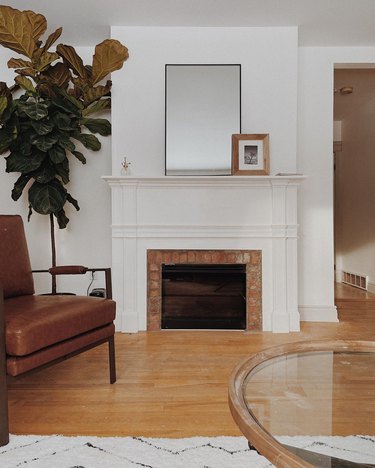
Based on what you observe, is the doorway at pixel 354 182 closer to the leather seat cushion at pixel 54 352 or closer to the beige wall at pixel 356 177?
the beige wall at pixel 356 177

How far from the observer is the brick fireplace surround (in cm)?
348

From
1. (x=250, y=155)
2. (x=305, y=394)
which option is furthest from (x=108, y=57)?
(x=305, y=394)

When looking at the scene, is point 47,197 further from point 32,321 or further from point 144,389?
point 144,389

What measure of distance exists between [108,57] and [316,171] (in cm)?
216

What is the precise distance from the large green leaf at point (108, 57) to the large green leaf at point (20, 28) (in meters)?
0.45

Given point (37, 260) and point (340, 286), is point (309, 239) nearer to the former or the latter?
point (340, 286)

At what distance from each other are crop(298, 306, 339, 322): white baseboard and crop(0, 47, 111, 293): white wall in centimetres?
194

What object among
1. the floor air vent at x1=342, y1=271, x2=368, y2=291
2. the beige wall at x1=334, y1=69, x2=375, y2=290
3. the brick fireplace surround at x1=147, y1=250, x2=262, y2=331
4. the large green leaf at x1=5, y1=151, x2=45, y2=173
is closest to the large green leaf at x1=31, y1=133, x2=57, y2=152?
the large green leaf at x1=5, y1=151, x2=45, y2=173

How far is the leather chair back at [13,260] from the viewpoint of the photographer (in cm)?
230

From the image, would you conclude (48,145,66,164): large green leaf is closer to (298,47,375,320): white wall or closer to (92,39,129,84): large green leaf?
(92,39,129,84): large green leaf

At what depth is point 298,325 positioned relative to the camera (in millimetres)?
3457

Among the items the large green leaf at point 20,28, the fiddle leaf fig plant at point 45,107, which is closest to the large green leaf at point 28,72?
the fiddle leaf fig plant at point 45,107

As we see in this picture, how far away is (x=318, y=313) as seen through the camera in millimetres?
3828

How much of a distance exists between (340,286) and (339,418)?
4.78m
